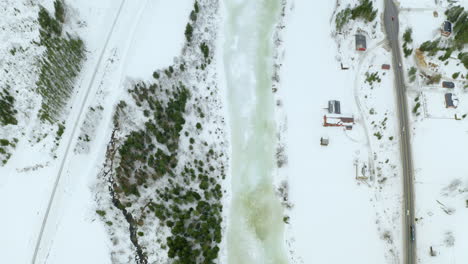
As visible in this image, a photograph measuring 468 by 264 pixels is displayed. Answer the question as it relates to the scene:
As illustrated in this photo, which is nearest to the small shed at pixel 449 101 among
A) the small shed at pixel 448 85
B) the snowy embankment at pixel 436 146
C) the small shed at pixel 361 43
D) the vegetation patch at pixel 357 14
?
the snowy embankment at pixel 436 146

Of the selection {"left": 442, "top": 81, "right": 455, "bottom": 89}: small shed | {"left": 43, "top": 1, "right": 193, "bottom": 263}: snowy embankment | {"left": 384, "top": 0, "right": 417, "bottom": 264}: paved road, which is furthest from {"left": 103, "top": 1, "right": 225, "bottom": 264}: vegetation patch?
{"left": 442, "top": 81, "right": 455, "bottom": 89}: small shed

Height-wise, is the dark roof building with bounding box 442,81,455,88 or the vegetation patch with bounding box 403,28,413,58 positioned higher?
the vegetation patch with bounding box 403,28,413,58

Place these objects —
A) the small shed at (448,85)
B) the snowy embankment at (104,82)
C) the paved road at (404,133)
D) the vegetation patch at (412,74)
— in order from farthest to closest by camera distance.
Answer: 1. the vegetation patch at (412,74)
2. the small shed at (448,85)
3. the paved road at (404,133)
4. the snowy embankment at (104,82)

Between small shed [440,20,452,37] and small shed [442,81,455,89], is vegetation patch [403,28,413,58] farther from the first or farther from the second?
small shed [442,81,455,89]

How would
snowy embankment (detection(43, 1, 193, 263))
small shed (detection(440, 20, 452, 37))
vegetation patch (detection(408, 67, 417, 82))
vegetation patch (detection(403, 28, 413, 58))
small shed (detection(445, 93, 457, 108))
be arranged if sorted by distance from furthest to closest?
small shed (detection(440, 20, 452, 37)), vegetation patch (detection(403, 28, 413, 58)), vegetation patch (detection(408, 67, 417, 82)), small shed (detection(445, 93, 457, 108)), snowy embankment (detection(43, 1, 193, 263))

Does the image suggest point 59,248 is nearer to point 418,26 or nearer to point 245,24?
point 245,24

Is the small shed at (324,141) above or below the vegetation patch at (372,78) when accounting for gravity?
below

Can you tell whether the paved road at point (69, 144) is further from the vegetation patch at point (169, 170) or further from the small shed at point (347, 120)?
the small shed at point (347, 120)
